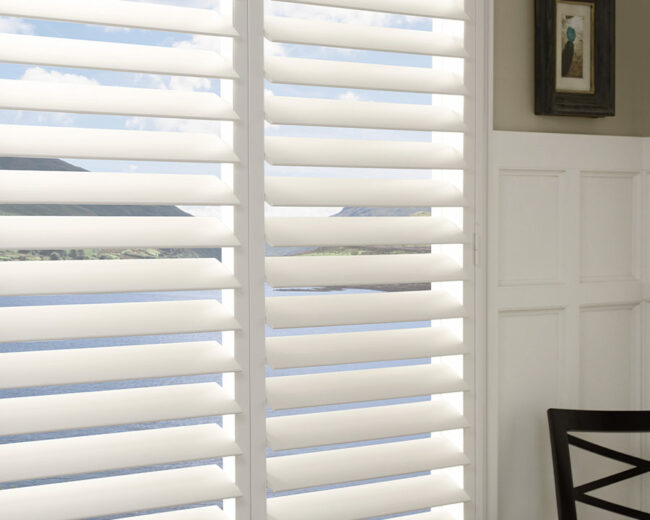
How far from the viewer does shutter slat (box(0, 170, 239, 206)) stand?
4.42ft

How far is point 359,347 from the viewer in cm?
167

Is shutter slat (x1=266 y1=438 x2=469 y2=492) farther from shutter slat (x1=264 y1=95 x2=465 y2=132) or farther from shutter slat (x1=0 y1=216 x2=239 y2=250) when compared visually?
shutter slat (x1=264 y1=95 x2=465 y2=132)

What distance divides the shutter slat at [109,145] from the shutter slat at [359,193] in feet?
0.44

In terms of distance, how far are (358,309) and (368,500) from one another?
18.6 inches

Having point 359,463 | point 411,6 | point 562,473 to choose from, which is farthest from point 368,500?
point 411,6

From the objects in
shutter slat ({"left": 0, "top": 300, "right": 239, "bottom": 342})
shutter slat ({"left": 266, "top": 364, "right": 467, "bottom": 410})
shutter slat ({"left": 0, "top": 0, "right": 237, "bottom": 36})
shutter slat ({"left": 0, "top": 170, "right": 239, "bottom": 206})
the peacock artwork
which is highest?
the peacock artwork

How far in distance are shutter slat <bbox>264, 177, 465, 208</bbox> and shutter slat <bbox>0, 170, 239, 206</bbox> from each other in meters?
0.12

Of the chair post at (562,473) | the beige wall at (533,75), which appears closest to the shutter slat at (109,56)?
the beige wall at (533,75)

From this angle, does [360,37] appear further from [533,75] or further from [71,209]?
[71,209]

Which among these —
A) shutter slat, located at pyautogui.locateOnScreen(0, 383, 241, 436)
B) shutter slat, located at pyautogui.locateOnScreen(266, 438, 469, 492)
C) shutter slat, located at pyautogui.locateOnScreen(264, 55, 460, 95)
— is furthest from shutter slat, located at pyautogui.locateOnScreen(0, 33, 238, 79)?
shutter slat, located at pyautogui.locateOnScreen(266, 438, 469, 492)

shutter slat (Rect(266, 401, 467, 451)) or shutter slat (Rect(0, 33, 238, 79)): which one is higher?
shutter slat (Rect(0, 33, 238, 79))

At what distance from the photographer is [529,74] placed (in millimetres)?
1878

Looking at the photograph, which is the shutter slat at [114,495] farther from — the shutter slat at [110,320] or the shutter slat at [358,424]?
the shutter slat at [110,320]

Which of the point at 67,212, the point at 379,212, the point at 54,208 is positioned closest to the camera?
the point at 67,212
